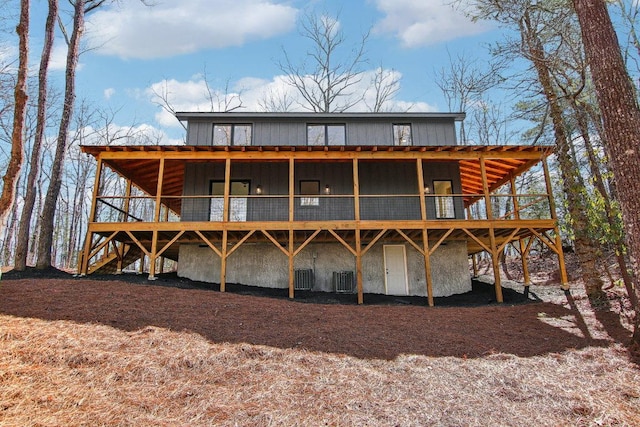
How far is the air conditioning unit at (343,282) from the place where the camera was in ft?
42.4

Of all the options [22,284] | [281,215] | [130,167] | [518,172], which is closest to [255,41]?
[130,167]

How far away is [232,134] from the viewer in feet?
48.0

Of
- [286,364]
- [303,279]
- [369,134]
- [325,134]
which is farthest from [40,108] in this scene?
[286,364]

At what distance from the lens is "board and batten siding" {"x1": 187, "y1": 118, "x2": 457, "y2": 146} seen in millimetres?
14617

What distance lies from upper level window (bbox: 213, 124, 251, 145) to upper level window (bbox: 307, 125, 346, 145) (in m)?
2.49

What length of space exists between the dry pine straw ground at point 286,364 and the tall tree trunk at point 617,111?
2130 mm

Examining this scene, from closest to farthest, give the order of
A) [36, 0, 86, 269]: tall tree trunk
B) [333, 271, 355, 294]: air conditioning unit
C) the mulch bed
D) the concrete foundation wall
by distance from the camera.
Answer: the mulch bed < [36, 0, 86, 269]: tall tree trunk < [333, 271, 355, 294]: air conditioning unit < the concrete foundation wall

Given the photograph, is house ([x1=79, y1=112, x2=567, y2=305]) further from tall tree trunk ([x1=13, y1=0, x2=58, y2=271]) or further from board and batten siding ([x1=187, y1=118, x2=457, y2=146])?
tall tree trunk ([x1=13, y1=0, x2=58, y2=271])

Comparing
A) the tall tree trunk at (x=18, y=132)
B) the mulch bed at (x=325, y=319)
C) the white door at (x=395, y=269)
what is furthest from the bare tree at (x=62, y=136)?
the white door at (x=395, y=269)

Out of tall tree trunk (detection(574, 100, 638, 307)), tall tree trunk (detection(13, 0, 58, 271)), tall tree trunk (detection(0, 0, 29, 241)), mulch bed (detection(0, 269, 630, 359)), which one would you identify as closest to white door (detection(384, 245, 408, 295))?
mulch bed (detection(0, 269, 630, 359))

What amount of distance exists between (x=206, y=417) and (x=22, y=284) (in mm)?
7568

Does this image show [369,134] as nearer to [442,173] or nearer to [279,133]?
[442,173]

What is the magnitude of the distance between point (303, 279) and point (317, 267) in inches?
26.3

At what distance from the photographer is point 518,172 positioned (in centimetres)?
1400
